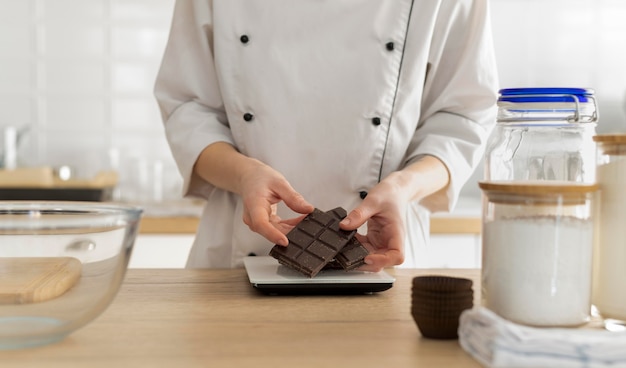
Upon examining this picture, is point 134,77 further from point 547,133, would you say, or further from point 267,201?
point 547,133

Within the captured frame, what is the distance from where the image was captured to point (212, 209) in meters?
1.51

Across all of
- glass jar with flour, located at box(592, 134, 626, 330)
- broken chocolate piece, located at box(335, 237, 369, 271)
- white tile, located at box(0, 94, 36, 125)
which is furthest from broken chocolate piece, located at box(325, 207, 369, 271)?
white tile, located at box(0, 94, 36, 125)

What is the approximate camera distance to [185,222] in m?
2.72

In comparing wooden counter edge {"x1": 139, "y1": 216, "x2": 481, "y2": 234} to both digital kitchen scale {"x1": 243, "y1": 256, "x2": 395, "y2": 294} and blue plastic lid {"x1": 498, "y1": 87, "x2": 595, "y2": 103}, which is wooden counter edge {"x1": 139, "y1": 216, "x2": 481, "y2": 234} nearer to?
digital kitchen scale {"x1": 243, "y1": 256, "x2": 395, "y2": 294}

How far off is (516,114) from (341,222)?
27cm

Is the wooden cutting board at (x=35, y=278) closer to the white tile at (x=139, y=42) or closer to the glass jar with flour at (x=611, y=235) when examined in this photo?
the glass jar with flour at (x=611, y=235)

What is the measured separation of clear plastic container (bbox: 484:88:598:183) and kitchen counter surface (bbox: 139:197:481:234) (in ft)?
5.96

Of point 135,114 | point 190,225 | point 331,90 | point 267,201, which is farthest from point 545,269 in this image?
point 135,114

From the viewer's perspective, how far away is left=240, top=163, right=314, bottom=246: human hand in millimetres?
1081

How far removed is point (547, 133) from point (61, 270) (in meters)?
0.57

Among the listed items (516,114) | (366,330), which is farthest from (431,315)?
(516,114)

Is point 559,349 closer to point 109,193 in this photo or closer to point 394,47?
point 394,47

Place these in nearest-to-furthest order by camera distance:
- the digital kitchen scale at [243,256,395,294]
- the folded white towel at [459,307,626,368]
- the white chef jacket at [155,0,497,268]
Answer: the folded white towel at [459,307,626,368]
the digital kitchen scale at [243,256,395,294]
the white chef jacket at [155,0,497,268]

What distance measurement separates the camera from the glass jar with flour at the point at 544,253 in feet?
2.57
